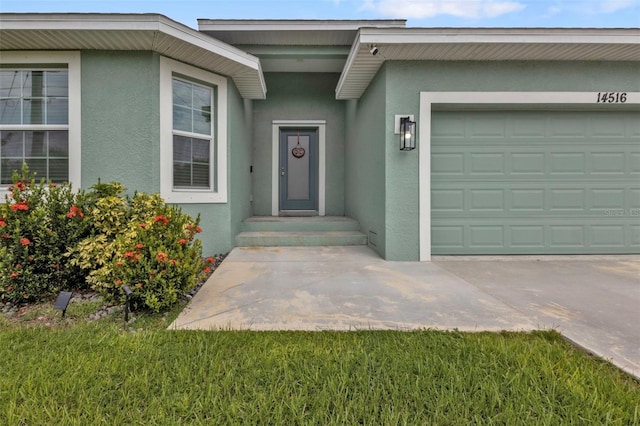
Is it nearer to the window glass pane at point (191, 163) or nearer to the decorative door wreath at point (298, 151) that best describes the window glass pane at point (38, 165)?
the window glass pane at point (191, 163)

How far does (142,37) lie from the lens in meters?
3.73

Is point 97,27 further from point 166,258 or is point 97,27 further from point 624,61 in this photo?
point 624,61

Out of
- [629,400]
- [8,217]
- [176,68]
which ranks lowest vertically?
[629,400]

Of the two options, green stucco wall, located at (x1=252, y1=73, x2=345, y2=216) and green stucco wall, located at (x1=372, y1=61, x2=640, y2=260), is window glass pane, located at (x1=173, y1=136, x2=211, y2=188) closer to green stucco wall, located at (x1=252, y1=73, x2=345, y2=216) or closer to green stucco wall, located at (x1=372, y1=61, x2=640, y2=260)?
green stucco wall, located at (x1=252, y1=73, x2=345, y2=216)

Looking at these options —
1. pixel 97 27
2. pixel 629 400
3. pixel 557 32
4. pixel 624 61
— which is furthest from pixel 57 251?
pixel 624 61

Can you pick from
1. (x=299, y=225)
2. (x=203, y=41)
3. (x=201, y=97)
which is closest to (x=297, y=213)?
(x=299, y=225)

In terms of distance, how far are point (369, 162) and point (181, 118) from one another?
3162 mm

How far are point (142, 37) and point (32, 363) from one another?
381 centimetres

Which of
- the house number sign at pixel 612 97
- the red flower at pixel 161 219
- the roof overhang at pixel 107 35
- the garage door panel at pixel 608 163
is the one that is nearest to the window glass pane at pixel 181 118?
the roof overhang at pixel 107 35

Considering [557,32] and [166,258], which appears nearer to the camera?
[166,258]

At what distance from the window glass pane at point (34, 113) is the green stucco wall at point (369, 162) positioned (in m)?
4.87

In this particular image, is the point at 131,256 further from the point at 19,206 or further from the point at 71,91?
the point at 71,91

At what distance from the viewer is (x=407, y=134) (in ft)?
13.6

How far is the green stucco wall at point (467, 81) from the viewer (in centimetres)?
429
